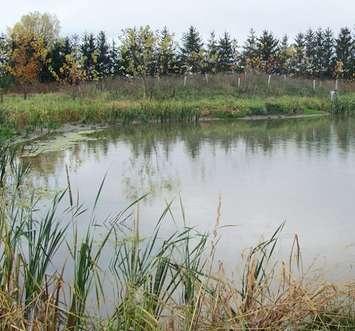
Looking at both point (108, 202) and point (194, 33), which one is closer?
point (108, 202)

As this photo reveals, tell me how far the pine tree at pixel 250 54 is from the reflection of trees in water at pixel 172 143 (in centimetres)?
1781

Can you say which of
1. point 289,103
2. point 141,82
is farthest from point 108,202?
point 141,82

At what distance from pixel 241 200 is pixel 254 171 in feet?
5.93

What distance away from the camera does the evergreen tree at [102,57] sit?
3247 cm

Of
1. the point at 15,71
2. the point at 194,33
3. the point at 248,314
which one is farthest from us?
the point at 194,33

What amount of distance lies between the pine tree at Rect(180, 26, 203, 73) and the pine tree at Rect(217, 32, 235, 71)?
1.26 m

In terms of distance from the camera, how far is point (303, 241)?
423cm

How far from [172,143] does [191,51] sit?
23247 mm

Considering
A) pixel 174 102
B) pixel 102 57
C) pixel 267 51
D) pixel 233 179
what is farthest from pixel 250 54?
pixel 233 179

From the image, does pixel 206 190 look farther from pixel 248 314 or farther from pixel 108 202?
pixel 248 314

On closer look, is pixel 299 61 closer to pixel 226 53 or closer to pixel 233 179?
pixel 226 53

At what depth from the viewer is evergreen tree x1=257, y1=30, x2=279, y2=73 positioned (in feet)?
109

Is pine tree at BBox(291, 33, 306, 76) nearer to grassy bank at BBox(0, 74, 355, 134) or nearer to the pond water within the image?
grassy bank at BBox(0, 74, 355, 134)

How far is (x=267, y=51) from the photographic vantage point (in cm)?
3384
